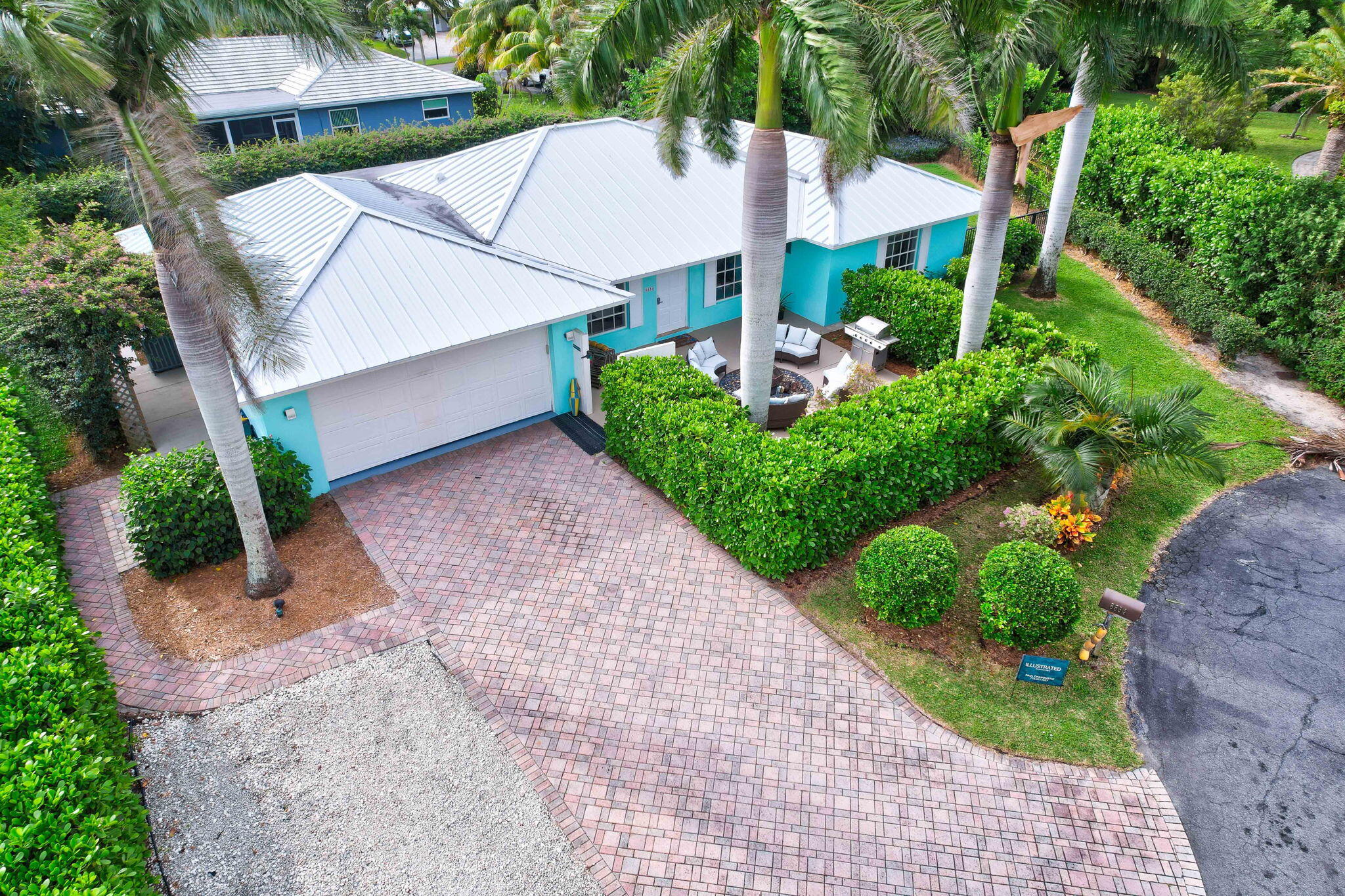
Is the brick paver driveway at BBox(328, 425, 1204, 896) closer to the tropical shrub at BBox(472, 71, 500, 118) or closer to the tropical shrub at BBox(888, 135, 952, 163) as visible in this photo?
the tropical shrub at BBox(888, 135, 952, 163)

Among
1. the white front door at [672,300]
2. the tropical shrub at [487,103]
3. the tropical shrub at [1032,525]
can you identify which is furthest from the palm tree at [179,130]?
the tropical shrub at [487,103]

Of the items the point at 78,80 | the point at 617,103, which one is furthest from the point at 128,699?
the point at 617,103

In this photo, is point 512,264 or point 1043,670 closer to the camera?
point 1043,670

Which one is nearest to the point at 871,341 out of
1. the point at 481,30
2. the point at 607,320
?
the point at 607,320

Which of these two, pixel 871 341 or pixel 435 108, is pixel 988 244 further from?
pixel 435 108

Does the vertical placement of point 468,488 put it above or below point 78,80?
below

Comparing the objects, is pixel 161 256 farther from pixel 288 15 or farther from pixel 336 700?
pixel 336 700

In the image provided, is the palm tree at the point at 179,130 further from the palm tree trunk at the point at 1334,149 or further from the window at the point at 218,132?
the window at the point at 218,132
